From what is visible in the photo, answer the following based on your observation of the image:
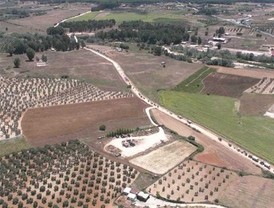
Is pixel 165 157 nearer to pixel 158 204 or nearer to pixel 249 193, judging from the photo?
pixel 158 204

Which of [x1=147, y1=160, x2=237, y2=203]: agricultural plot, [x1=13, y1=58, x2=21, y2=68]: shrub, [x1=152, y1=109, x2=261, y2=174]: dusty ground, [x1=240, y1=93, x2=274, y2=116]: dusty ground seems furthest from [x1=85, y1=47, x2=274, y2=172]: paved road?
[x1=13, y1=58, x2=21, y2=68]: shrub

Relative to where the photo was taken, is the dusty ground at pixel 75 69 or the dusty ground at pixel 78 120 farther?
the dusty ground at pixel 75 69

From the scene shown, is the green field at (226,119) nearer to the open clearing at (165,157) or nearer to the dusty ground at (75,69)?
the open clearing at (165,157)

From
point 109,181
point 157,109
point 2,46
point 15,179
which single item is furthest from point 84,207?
point 2,46

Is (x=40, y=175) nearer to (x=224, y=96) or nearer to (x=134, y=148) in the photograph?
(x=134, y=148)

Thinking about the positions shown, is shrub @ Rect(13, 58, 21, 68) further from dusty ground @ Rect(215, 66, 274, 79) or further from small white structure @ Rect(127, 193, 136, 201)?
small white structure @ Rect(127, 193, 136, 201)

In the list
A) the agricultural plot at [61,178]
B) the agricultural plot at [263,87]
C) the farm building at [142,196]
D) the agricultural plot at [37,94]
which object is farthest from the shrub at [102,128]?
the agricultural plot at [263,87]

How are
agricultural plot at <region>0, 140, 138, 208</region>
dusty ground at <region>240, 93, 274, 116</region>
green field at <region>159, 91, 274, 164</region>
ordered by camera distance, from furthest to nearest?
dusty ground at <region>240, 93, 274, 116</region> → green field at <region>159, 91, 274, 164</region> → agricultural plot at <region>0, 140, 138, 208</region>
